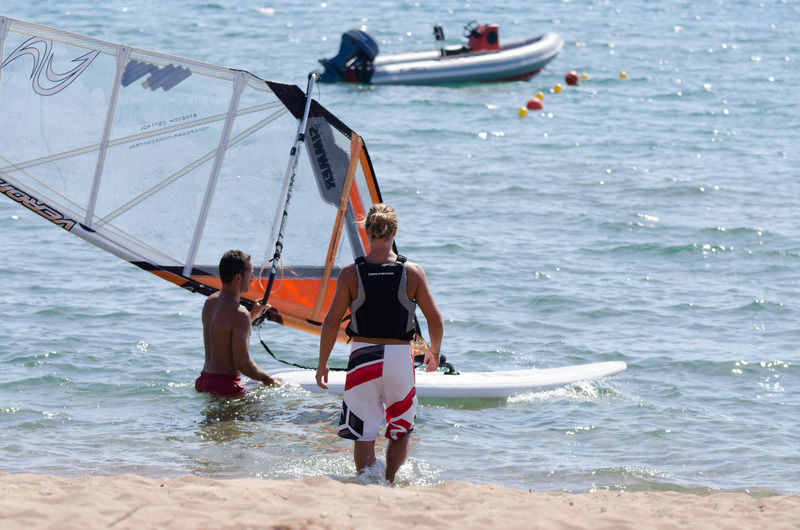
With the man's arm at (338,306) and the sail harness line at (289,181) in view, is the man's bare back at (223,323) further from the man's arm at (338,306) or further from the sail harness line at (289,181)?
the man's arm at (338,306)

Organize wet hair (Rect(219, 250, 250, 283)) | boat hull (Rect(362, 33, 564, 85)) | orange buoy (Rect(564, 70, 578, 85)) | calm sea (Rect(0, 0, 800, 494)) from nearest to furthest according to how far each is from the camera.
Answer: wet hair (Rect(219, 250, 250, 283))
calm sea (Rect(0, 0, 800, 494))
boat hull (Rect(362, 33, 564, 85))
orange buoy (Rect(564, 70, 578, 85))

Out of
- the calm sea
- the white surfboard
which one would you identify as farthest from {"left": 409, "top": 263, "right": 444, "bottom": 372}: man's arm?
the white surfboard

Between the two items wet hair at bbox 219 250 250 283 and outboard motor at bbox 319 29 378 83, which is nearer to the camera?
wet hair at bbox 219 250 250 283

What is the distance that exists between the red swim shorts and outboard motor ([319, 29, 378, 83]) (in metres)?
17.7

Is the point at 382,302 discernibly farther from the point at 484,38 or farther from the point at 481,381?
the point at 484,38

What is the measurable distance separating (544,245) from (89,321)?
5.93 meters

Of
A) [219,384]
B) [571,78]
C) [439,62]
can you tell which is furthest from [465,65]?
[219,384]

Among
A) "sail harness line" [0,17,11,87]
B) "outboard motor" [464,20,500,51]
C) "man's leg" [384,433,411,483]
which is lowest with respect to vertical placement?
"man's leg" [384,433,411,483]

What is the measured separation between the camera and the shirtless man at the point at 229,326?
6.87 meters

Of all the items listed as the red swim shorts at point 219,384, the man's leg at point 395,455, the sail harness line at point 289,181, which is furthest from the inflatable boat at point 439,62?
the man's leg at point 395,455

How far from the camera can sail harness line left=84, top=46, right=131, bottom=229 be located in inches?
298

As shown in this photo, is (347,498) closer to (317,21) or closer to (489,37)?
(489,37)

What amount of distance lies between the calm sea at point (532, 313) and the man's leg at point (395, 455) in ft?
1.05

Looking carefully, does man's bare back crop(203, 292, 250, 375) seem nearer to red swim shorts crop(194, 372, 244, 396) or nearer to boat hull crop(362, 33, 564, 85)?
red swim shorts crop(194, 372, 244, 396)
